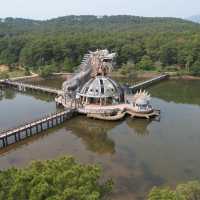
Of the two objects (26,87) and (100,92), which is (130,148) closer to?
(100,92)

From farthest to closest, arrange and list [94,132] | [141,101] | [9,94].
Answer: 1. [9,94]
2. [141,101]
3. [94,132]

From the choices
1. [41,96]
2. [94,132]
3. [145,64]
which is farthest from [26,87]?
[145,64]

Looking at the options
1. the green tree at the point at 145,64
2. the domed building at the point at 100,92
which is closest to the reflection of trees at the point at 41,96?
the domed building at the point at 100,92

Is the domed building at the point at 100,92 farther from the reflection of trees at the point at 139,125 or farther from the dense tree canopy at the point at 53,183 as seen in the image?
the dense tree canopy at the point at 53,183

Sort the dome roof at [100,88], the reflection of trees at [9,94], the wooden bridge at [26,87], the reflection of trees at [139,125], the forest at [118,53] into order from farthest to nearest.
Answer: the forest at [118,53]
the reflection of trees at [9,94]
the wooden bridge at [26,87]
the dome roof at [100,88]
the reflection of trees at [139,125]

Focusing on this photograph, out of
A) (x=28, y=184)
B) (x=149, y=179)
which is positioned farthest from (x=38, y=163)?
(x=149, y=179)

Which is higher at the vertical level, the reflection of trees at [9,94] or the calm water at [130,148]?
the reflection of trees at [9,94]

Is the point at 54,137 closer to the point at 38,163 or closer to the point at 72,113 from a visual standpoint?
the point at 72,113
